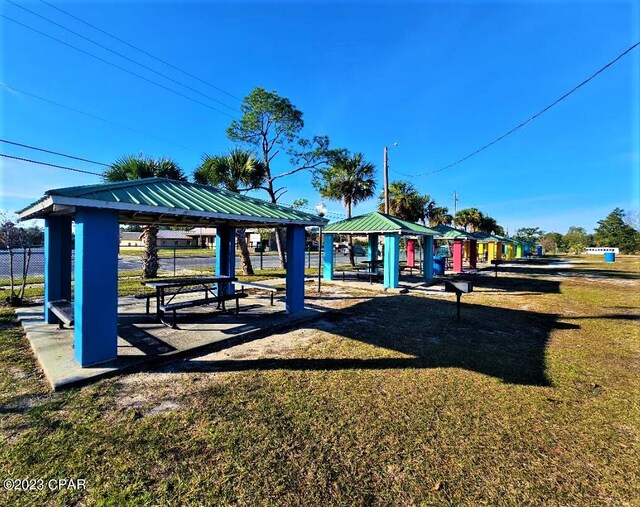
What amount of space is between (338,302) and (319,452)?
7.54m

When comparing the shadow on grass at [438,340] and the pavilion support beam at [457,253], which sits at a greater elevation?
the pavilion support beam at [457,253]

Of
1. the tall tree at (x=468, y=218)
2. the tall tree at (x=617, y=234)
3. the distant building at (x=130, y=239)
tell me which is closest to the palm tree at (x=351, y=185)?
the tall tree at (x=468, y=218)

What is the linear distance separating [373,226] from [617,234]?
87615 mm

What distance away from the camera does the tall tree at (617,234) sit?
64938 mm

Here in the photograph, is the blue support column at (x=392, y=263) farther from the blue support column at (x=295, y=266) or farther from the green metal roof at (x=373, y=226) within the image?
the blue support column at (x=295, y=266)

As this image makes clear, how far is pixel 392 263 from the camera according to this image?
14000 millimetres

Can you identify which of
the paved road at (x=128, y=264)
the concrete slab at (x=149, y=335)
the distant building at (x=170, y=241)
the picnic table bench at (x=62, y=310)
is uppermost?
the distant building at (x=170, y=241)

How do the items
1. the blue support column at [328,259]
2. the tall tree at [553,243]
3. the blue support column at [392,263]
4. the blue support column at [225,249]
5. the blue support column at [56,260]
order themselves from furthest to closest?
1. the tall tree at [553,243]
2. the blue support column at [328,259]
3. the blue support column at [392,263]
4. the blue support column at [225,249]
5. the blue support column at [56,260]

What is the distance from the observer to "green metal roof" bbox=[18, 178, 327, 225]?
4426mm

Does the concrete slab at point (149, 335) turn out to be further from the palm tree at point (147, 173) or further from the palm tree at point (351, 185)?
the palm tree at point (351, 185)

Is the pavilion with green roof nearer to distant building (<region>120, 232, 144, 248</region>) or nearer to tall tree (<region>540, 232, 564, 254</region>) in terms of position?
distant building (<region>120, 232, 144, 248</region>)

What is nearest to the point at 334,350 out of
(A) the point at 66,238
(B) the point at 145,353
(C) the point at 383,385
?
(C) the point at 383,385

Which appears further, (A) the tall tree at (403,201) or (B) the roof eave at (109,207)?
(A) the tall tree at (403,201)

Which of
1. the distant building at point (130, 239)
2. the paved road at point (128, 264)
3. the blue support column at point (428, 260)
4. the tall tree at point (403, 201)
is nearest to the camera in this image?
the blue support column at point (428, 260)
